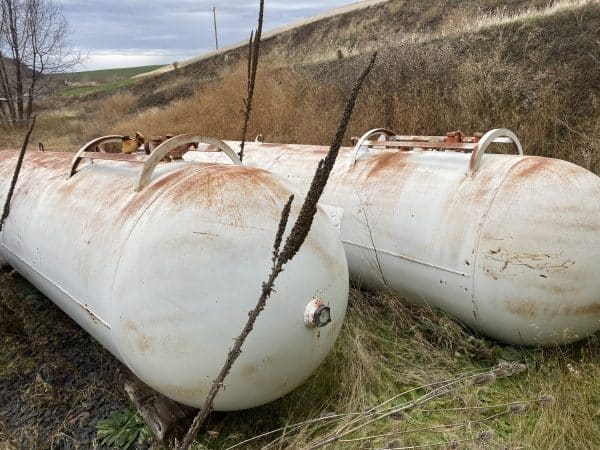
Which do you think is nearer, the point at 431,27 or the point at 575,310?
the point at 575,310

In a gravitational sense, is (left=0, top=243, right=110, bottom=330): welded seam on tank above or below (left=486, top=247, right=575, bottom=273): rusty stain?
below

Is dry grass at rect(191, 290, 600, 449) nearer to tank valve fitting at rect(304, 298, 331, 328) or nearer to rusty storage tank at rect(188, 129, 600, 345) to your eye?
rusty storage tank at rect(188, 129, 600, 345)

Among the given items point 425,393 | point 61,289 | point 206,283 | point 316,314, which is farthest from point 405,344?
point 61,289

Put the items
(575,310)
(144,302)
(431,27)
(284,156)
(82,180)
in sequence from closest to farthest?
1. (144,302)
2. (575,310)
3. (82,180)
4. (284,156)
5. (431,27)

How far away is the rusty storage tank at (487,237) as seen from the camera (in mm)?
2459

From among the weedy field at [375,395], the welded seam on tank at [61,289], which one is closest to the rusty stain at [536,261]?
the weedy field at [375,395]

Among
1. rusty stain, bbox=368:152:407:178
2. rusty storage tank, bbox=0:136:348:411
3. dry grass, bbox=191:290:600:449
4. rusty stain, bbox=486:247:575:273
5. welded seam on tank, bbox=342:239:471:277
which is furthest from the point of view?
rusty stain, bbox=368:152:407:178

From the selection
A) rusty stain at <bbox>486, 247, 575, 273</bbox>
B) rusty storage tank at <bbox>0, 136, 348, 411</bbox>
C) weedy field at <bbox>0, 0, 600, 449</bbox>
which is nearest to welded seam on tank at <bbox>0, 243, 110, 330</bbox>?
rusty storage tank at <bbox>0, 136, 348, 411</bbox>

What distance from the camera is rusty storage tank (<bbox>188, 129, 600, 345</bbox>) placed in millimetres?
2459

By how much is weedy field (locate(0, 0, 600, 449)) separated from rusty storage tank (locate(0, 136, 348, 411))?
319mm

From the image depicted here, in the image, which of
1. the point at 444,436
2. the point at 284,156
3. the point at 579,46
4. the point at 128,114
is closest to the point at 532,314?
the point at 444,436

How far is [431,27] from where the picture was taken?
12719 mm

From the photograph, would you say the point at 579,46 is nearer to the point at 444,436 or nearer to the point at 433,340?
the point at 433,340

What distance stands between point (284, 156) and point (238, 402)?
2614 millimetres
